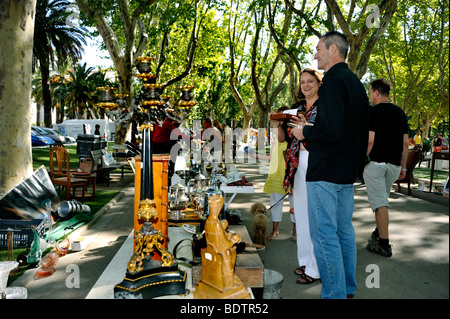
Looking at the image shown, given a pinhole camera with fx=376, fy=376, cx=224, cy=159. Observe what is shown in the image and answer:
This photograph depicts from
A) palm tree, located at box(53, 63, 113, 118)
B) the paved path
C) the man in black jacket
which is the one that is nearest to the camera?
the man in black jacket

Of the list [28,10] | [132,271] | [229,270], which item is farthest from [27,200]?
[229,270]

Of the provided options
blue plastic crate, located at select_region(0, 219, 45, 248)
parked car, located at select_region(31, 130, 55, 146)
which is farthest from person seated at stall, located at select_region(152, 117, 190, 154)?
parked car, located at select_region(31, 130, 55, 146)

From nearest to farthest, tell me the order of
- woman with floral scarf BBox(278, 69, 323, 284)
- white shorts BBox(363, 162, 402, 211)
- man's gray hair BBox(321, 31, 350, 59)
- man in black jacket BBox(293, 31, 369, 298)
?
man in black jacket BBox(293, 31, 369, 298) < man's gray hair BBox(321, 31, 350, 59) < woman with floral scarf BBox(278, 69, 323, 284) < white shorts BBox(363, 162, 402, 211)

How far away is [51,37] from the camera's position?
25859mm

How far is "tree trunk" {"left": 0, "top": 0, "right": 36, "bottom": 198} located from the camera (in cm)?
587

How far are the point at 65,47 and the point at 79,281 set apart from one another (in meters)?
26.9

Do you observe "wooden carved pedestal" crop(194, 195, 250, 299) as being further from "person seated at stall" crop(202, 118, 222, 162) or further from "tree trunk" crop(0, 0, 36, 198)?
"person seated at stall" crop(202, 118, 222, 162)

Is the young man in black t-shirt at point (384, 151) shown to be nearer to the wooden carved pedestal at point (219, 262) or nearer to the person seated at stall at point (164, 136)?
the wooden carved pedestal at point (219, 262)

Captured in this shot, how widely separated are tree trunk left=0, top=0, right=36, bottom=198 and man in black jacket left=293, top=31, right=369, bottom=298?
195 inches

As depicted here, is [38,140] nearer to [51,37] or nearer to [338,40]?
[51,37]

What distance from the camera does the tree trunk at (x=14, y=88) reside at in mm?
5871

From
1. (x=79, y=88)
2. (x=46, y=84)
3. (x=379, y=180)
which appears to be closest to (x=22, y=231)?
(x=379, y=180)

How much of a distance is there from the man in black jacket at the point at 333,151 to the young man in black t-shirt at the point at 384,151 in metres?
1.98

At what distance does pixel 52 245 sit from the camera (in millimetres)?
5277
